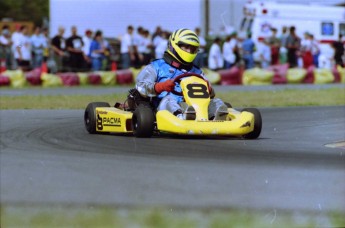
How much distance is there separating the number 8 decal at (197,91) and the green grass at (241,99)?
15.8ft

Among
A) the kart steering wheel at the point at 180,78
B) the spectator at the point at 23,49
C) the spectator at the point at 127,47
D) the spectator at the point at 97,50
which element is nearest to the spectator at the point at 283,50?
the spectator at the point at 127,47

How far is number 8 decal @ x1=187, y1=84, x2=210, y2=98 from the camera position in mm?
8891

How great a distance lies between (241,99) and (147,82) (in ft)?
20.7

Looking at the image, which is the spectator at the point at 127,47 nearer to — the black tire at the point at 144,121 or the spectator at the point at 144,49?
the spectator at the point at 144,49

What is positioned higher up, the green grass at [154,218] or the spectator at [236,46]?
the green grass at [154,218]

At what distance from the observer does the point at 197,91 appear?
8.94 m

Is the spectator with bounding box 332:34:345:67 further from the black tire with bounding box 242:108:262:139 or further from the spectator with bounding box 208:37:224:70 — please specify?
the black tire with bounding box 242:108:262:139

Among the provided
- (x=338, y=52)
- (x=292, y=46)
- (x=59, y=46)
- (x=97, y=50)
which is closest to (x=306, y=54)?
(x=292, y=46)

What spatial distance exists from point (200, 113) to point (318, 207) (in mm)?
3623

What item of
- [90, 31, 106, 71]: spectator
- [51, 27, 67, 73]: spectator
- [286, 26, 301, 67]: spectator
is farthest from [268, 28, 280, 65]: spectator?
[51, 27, 67, 73]: spectator

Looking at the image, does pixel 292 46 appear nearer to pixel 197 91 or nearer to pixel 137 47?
pixel 137 47

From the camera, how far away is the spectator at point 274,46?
23.9m

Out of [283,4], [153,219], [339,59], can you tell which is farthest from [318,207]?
[283,4]

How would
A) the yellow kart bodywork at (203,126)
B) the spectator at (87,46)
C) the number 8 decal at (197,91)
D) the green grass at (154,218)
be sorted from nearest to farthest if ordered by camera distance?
the green grass at (154,218) → the yellow kart bodywork at (203,126) → the number 8 decal at (197,91) → the spectator at (87,46)
